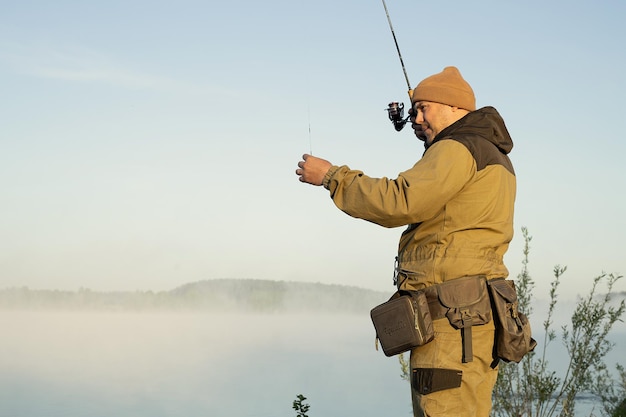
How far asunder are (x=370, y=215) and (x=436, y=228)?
1.07ft

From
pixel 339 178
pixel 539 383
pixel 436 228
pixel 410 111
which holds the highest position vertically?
pixel 410 111

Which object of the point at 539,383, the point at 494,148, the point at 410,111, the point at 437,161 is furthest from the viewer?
the point at 539,383

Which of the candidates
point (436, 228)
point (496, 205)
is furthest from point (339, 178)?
point (496, 205)

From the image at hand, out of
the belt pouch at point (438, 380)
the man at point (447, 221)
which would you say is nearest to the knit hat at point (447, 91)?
the man at point (447, 221)

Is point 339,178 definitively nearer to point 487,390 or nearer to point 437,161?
point 437,161

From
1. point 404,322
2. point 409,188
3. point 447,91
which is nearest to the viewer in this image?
point 409,188

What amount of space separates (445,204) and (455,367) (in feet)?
2.42

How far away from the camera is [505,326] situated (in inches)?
158

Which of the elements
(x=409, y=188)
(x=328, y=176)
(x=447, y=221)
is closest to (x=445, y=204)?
(x=447, y=221)

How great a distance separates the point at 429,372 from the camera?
3861 millimetres

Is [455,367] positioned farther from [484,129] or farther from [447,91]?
[447,91]

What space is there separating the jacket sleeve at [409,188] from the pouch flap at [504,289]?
444 mm

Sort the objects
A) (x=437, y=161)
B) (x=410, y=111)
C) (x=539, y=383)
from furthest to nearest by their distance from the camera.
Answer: (x=539, y=383), (x=410, y=111), (x=437, y=161)

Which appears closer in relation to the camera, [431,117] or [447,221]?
[447,221]
